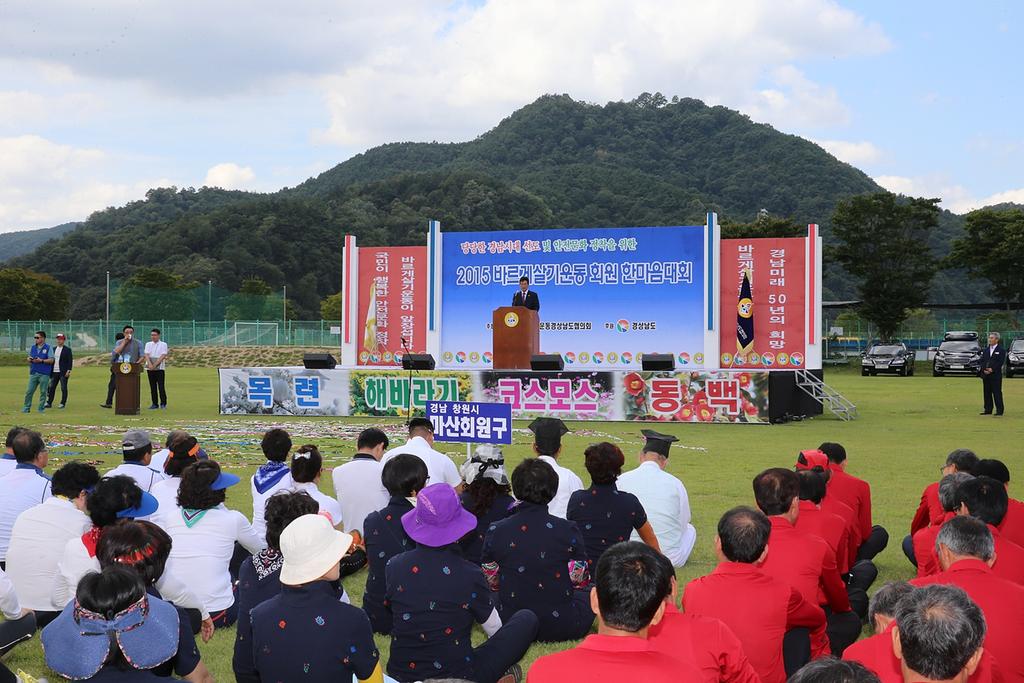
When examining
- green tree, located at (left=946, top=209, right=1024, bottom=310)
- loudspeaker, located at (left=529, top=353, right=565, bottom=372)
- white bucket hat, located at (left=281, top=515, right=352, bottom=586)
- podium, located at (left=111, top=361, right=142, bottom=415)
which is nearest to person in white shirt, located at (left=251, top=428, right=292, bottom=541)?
white bucket hat, located at (left=281, top=515, right=352, bottom=586)

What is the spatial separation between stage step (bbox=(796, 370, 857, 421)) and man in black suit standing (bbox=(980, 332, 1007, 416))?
2339 mm

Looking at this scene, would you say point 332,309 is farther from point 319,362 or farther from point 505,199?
point 319,362

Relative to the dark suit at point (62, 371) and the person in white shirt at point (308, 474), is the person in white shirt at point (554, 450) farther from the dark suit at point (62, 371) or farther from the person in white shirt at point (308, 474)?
the dark suit at point (62, 371)

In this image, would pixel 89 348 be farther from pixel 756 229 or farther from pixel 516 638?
pixel 516 638

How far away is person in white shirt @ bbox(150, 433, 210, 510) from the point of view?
5438 millimetres

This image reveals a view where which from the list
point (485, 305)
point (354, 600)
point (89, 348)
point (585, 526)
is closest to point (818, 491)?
point (585, 526)

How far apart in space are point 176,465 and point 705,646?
12.8 feet

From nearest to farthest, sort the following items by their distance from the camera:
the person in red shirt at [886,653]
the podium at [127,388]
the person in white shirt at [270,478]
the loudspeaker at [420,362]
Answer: the person in red shirt at [886,653]
the person in white shirt at [270,478]
the podium at [127,388]
the loudspeaker at [420,362]

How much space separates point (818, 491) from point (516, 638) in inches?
82.6

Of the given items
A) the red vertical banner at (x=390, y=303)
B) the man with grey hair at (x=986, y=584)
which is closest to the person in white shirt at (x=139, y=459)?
the man with grey hair at (x=986, y=584)

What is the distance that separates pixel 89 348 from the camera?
47844mm

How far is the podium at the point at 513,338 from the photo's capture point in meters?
18.0

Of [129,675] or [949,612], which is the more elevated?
[949,612]

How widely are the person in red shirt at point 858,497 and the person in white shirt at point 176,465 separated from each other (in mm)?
4007
